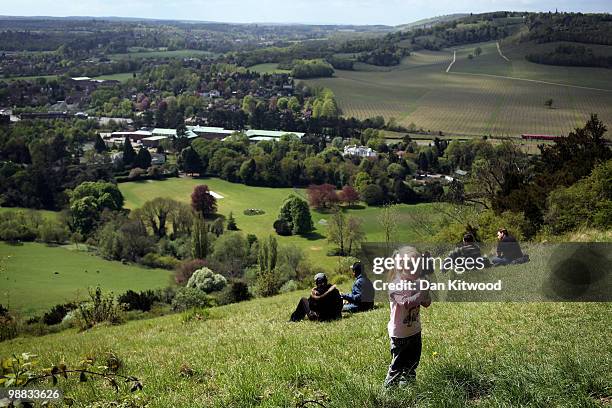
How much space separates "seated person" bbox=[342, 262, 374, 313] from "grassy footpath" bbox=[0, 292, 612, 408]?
478 mm

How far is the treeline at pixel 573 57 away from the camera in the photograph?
337 feet

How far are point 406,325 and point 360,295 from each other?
239 inches

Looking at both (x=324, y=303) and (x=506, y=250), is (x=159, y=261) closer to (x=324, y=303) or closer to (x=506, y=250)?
(x=506, y=250)

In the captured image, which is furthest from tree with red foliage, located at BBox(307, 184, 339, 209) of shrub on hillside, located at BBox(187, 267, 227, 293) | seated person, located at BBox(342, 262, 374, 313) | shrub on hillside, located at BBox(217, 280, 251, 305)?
seated person, located at BBox(342, 262, 374, 313)

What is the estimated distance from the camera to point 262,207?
2864 inches

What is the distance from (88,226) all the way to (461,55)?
415 ft

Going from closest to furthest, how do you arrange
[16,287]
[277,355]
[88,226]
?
[277,355], [16,287], [88,226]

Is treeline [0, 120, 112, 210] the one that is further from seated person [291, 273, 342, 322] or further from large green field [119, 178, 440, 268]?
seated person [291, 273, 342, 322]

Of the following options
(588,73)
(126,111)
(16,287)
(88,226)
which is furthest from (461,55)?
(16,287)

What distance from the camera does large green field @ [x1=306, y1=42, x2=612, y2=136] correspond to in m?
91.3

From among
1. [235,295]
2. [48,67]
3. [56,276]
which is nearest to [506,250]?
[235,295]

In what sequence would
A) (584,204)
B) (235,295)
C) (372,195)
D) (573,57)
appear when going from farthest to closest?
(573,57) → (372,195) → (235,295) → (584,204)

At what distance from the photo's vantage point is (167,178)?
8700cm

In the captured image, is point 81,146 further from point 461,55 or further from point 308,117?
point 461,55
